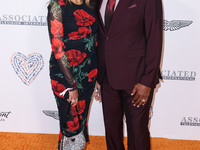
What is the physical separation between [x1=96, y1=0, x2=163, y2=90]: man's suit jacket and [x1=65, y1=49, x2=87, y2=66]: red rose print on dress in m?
0.16

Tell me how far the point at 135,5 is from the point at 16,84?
1.82 metres

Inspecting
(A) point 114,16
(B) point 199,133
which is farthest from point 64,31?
(B) point 199,133

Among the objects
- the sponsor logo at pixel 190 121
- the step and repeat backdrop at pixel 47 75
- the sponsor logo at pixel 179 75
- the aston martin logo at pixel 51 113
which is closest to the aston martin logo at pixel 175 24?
the step and repeat backdrop at pixel 47 75

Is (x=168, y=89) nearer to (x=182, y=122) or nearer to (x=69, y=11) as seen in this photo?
(x=182, y=122)

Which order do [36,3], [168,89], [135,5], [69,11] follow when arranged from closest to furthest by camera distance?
[135,5] → [69,11] → [36,3] → [168,89]

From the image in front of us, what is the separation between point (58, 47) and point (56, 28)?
5.4 inches

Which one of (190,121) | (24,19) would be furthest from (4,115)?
(190,121)

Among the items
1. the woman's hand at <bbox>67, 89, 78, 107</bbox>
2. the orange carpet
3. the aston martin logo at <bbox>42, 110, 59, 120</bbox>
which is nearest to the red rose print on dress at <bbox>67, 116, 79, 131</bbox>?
the woman's hand at <bbox>67, 89, 78, 107</bbox>

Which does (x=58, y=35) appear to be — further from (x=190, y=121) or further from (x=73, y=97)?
Result: (x=190, y=121)

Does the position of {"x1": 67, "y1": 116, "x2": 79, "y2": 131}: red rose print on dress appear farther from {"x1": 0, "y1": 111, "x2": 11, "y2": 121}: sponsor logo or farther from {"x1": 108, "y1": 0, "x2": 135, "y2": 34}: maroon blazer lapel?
{"x1": 0, "y1": 111, "x2": 11, "y2": 121}: sponsor logo

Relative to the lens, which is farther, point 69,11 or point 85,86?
point 85,86

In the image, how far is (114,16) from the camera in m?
1.68

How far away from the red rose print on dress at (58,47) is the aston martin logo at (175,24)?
1.25 m

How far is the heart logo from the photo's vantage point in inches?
106
